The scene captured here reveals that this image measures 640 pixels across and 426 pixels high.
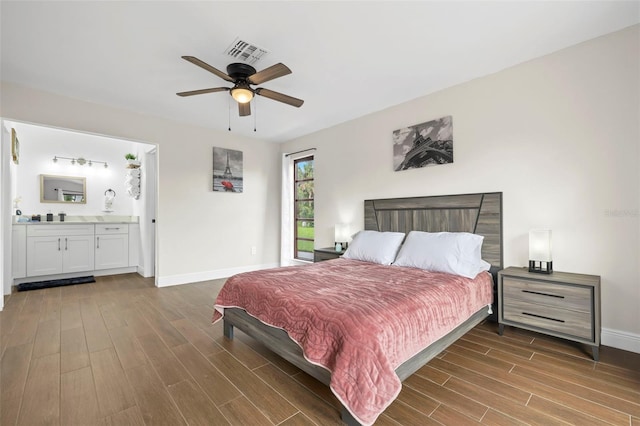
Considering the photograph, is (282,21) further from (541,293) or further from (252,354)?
(541,293)

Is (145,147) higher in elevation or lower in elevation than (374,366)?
higher

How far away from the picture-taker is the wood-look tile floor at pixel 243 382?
1.57m

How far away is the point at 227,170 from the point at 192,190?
725 mm

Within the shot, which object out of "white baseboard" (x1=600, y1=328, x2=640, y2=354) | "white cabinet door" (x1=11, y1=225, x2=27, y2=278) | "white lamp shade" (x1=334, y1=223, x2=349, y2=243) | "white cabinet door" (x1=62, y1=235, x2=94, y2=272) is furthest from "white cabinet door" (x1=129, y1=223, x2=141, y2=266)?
"white baseboard" (x1=600, y1=328, x2=640, y2=354)

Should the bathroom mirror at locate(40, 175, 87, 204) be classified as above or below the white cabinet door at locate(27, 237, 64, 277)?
above

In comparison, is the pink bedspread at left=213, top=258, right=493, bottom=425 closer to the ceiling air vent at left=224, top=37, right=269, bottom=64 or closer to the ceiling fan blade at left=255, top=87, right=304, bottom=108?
the ceiling fan blade at left=255, top=87, right=304, bottom=108

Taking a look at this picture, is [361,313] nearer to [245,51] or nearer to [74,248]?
[245,51]

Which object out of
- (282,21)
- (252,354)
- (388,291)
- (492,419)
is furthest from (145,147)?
(492,419)

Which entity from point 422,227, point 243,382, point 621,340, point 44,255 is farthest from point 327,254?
point 44,255

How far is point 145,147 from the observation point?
206 inches

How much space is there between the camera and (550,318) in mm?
2326

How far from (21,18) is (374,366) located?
139 inches

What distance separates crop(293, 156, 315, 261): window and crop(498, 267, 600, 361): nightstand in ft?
11.3

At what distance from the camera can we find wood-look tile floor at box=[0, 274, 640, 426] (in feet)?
5.15
